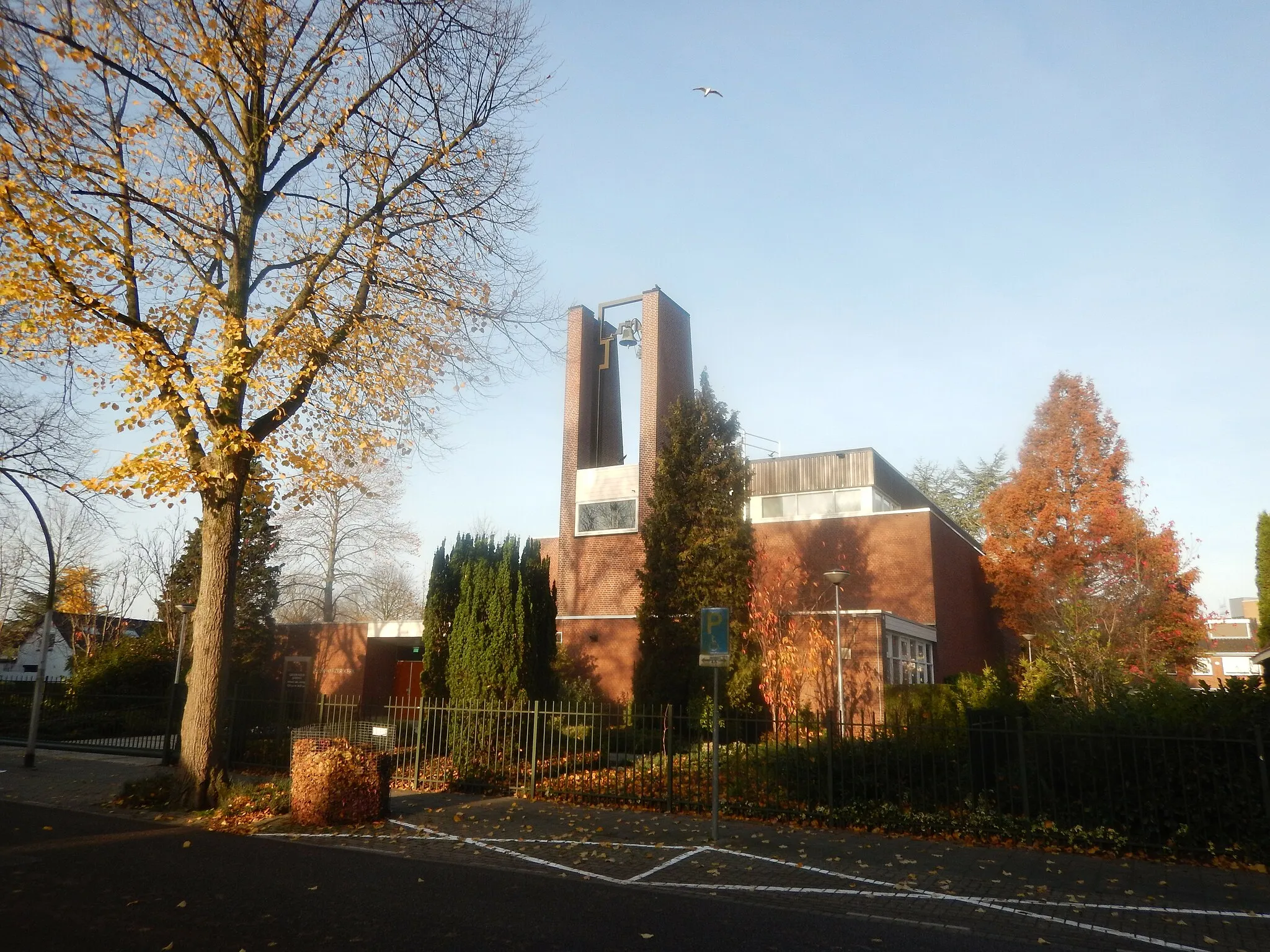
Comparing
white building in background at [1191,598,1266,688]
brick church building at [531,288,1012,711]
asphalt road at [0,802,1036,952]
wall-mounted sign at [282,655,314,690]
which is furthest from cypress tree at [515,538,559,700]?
white building in background at [1191,598,1266,688]

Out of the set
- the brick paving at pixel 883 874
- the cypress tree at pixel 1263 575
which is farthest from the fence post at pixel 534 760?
the cypress tree at pixel 1263 575

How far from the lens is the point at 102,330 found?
37.3 ft

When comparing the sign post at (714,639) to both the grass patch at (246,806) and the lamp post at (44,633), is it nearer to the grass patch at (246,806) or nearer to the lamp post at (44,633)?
the grass patch at (246,806)

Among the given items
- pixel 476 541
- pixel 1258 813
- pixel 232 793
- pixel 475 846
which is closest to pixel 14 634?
pixel 476 541

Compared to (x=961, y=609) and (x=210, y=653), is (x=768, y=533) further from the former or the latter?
(x=210, y=653)

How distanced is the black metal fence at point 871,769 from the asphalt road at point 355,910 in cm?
463

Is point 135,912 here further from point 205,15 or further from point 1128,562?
point 1128,562

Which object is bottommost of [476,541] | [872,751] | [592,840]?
[592,840]

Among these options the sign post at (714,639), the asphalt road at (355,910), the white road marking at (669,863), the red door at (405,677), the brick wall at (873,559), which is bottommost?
the white road marking at (669,863)

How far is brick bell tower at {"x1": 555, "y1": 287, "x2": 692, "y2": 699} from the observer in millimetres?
27594

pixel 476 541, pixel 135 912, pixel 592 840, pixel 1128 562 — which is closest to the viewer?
pixel 135 912

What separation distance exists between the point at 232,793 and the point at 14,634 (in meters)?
50.3

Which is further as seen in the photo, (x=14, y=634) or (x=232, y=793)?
(x=14, y=634)

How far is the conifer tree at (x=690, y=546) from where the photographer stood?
74.4 ft
